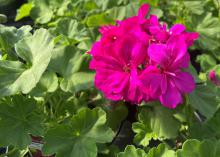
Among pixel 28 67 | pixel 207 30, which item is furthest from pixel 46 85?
pixel 207 30

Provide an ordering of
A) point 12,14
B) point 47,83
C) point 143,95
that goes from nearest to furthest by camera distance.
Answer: point 143,95, point 47,83, point 12,14

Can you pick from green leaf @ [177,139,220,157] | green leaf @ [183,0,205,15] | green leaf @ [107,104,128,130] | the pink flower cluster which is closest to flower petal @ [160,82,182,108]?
the pink flower cluster

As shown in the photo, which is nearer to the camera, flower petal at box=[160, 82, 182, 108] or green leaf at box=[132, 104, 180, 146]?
flower petal at box=[160, 82, 182, 108]

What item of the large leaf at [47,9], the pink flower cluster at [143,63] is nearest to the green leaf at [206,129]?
the pink flower cluster at [143,63]

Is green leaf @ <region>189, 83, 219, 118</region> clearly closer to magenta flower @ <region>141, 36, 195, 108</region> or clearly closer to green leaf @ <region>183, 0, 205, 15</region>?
magenta flower @ <region>141, 36, 195, 108</region>

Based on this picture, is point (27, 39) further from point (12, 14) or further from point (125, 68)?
point (12, 14)

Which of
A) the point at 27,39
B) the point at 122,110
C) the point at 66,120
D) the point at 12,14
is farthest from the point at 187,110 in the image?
the point at 12,14
